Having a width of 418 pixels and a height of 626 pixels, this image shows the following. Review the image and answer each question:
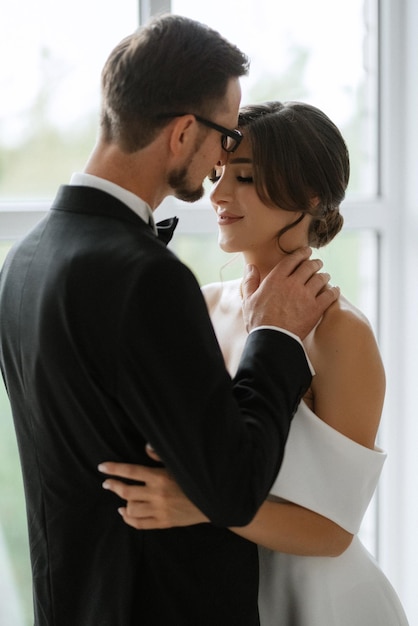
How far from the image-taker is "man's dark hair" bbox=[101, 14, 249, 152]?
133 centimetres

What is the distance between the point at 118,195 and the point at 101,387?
31cm

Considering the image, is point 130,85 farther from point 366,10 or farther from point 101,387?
point 366,10

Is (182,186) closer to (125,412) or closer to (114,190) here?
(114,190)

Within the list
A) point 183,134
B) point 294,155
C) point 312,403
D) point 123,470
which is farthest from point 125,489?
point 294,155

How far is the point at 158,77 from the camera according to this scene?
4.35 feet

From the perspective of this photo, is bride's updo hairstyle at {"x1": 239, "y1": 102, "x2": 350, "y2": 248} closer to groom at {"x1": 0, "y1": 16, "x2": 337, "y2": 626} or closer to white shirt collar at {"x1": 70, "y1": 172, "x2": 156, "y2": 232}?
groom at {"x1": 0, "y1": 16, "x2": 337, "y2": 626}

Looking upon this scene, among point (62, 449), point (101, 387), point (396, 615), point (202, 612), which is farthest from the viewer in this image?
point (396, 615)

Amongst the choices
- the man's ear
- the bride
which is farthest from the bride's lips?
the man's ear

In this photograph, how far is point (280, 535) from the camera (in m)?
1.56

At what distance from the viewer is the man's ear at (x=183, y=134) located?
1.35m

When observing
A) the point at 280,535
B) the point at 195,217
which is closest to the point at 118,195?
the point at 280,535

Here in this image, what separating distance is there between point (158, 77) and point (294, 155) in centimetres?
47

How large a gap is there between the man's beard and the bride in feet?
0.99

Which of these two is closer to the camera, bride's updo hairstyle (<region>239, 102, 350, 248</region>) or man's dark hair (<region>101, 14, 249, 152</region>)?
man's dark hair (<region>101, 14, 249, 152</region>)
